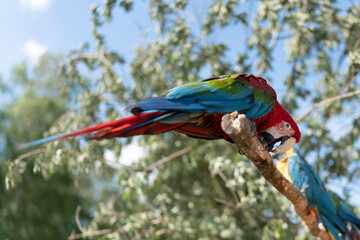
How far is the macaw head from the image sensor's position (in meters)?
1.78

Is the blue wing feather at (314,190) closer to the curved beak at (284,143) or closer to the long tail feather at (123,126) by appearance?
the curved beak at (284,143)

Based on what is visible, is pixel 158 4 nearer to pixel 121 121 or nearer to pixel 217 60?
pixel 217 60

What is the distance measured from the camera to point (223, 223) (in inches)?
138

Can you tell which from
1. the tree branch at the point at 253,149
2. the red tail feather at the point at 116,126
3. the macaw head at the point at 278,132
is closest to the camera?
the red tail feather at the point at 116,126

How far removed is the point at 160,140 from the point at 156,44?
3.25 ft

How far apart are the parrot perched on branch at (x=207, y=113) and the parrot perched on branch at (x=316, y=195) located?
1.92 feet

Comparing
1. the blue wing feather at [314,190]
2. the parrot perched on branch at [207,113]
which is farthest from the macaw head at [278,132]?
the blue wing feather at [314,190]

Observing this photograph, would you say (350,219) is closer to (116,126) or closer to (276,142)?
(276,142)

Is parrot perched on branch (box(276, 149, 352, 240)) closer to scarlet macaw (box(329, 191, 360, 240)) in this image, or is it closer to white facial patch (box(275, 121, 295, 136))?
scarlet macaw (box(329, 191, 360, 240))

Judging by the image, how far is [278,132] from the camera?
1.78 m

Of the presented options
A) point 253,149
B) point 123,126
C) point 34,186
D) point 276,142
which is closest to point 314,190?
point 276,142

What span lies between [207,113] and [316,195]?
1285mm

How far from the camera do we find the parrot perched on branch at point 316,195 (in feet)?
7.63

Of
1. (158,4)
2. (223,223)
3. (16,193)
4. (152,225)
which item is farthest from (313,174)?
(16,193)
